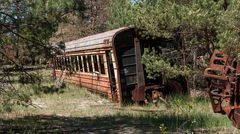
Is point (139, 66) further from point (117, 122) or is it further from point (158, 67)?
point (117, 122)

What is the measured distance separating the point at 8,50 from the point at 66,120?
2.36 metres

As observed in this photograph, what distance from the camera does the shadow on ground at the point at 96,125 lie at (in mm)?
8406

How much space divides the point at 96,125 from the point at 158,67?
4.76 m

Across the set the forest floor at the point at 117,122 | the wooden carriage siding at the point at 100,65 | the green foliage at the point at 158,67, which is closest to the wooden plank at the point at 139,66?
the green foliage at the point at 158,67

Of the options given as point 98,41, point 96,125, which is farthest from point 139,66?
point 96,125

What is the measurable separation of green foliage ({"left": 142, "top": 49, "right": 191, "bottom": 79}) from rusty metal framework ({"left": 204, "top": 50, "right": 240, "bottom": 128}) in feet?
16.4

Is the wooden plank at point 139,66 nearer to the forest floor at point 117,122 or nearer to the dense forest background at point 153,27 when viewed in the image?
the dense forest background at point 153,27

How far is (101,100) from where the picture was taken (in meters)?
16.1

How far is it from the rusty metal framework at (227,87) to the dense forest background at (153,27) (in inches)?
13.8

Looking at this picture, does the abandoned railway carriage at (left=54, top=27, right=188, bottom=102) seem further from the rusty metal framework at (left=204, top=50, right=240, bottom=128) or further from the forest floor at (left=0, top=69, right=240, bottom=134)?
the rusty metal framework at (left=204, top=50, right=240, bottom=128)

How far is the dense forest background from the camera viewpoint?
26.4 ft

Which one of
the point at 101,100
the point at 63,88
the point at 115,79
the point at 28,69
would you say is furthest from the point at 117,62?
the point at 63,88

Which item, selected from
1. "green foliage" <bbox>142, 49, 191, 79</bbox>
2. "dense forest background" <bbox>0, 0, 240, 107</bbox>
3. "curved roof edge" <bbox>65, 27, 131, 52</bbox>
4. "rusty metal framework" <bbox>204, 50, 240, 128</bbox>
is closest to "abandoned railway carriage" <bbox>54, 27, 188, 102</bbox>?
"curved roof edge" <bbox>65, 27, 131, 52</bbox>

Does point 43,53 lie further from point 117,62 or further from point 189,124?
point 117,62
